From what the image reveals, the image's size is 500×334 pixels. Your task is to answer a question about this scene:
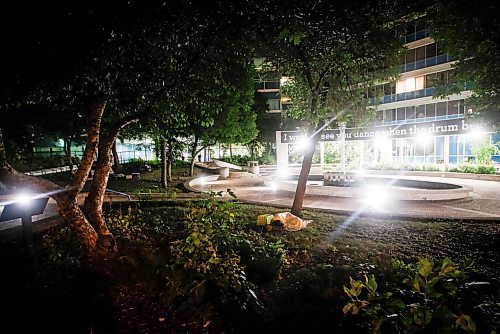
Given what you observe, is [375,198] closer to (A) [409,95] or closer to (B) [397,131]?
(B) [397,131]

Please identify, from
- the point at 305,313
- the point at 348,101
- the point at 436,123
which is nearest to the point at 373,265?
the point at 305,313

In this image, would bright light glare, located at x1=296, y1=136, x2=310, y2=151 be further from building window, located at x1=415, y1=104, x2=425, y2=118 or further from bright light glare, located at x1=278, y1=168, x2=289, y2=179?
building window, located at x1=415, y1=104, x2=425, y2=118

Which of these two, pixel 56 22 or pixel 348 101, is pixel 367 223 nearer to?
pixel 348 101

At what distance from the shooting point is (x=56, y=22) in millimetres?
3805

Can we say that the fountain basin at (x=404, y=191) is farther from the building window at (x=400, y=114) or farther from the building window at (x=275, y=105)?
the building window at (x=275, y=105)

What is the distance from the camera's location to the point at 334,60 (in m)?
8.05

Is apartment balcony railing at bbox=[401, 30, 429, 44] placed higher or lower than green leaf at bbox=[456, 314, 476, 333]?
higher

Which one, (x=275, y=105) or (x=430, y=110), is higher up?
(x=275, y=105)

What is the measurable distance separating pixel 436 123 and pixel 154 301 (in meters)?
23.0

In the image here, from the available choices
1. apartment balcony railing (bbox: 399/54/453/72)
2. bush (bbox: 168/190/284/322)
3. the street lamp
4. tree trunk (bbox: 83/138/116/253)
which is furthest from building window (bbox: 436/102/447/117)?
the street lamp

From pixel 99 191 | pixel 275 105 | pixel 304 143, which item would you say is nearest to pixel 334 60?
pixel 304 143

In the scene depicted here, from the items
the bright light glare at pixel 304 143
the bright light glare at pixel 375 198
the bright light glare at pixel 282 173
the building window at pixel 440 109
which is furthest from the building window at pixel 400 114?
the bright light glare at pixel 375 198

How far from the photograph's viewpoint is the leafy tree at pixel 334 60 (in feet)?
22.2

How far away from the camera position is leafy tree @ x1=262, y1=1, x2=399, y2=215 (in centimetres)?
678
